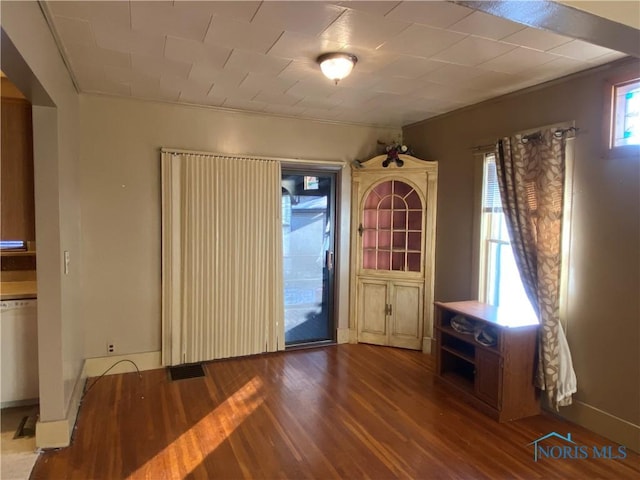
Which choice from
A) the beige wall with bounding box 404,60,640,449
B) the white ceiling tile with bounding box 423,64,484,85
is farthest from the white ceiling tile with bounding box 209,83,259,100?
the beige wall with bounding box 404,60,640,449

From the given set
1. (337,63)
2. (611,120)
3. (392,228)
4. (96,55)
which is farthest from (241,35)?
(392,228)

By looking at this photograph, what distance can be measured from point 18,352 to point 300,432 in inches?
86.1

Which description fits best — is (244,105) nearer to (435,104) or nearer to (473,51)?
(435,104)

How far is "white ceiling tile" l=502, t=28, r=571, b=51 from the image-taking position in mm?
2397

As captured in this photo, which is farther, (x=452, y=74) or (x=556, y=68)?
(x=452, y=74)

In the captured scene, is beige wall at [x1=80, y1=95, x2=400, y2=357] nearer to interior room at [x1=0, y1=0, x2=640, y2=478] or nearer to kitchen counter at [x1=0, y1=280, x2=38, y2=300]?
interior room at [x1=0, y1=0, x2=640, y2=478]

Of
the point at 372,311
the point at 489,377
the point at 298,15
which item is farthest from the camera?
the point at 372,311

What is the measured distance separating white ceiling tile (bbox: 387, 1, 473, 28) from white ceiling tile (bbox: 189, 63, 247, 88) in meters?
1.38

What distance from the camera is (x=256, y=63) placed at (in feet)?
9.66

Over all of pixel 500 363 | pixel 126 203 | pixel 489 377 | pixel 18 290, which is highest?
pixel 126 203

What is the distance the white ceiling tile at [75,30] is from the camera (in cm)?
232

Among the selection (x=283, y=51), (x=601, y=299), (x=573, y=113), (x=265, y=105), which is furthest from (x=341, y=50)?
(x=601, y=299)

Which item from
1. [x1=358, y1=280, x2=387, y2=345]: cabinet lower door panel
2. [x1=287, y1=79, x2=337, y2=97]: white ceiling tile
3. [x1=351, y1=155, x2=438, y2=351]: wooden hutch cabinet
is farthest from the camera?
[x1=358, y1=280, x2=387, y2=345]: cabinet lower door panel

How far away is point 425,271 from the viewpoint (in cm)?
456
